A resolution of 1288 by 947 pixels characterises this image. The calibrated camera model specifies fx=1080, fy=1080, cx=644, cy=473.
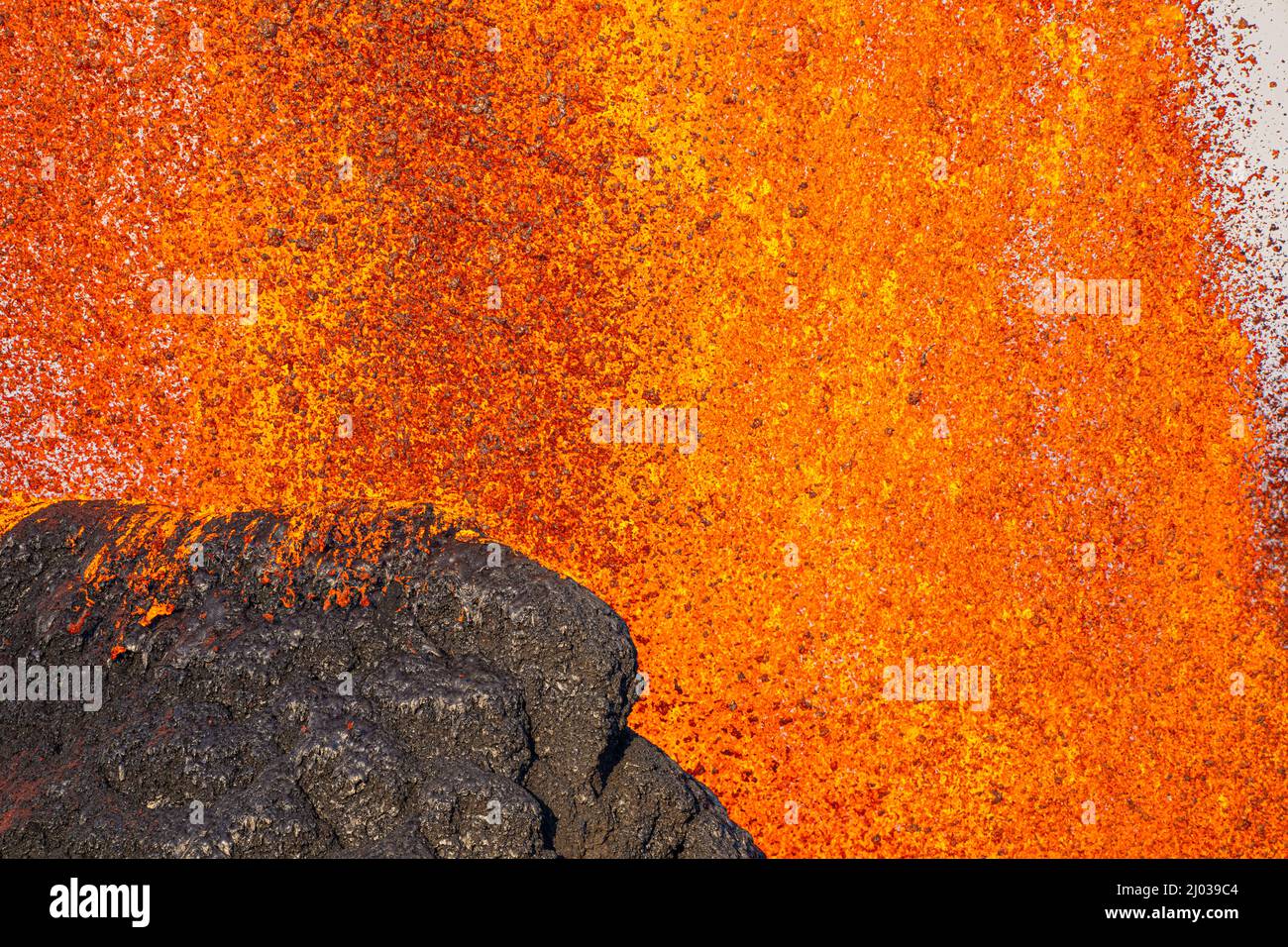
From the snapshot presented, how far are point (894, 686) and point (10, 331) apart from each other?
20.0ft

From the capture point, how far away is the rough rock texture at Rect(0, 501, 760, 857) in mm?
4789

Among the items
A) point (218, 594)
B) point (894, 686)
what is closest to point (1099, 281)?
point (894, 686)

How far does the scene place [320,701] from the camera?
197 inches

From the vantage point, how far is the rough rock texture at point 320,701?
4789mm

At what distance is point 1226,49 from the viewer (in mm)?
7434

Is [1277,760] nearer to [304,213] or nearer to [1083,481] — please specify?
[1083,481]

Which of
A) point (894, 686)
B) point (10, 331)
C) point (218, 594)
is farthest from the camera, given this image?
point (10, 331)

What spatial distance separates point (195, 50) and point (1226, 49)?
278 inches

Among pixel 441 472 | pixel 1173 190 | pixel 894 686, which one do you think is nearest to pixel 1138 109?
pixel 1173 190

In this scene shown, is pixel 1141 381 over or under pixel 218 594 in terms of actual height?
over

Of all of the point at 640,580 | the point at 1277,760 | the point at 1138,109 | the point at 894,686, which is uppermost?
the point at 1138,109

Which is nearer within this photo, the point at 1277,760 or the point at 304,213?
the point at 1277,760

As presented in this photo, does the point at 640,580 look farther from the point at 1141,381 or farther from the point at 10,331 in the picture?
the point at 10,331
